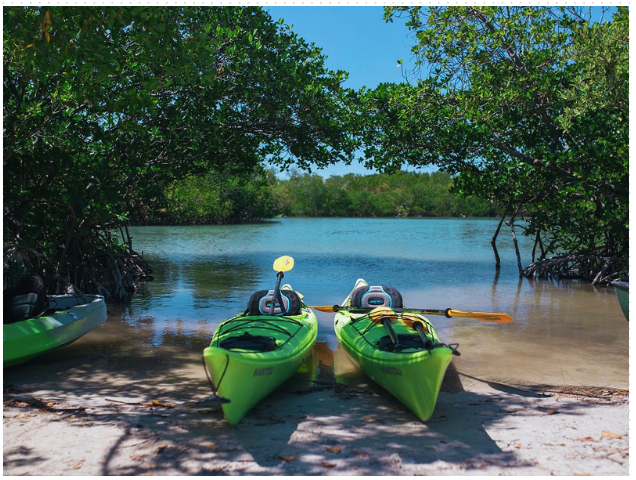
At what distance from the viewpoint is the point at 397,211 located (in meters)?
71.2

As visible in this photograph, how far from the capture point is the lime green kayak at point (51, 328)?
5414 millimetres

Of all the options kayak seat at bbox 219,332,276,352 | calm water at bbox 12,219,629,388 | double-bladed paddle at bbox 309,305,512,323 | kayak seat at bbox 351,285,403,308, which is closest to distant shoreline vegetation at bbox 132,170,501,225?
calm water at bbox 12,219,629,388

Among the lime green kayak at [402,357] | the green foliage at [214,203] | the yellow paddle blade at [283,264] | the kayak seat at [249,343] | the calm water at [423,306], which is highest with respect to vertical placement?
the green foliage at [214,203]

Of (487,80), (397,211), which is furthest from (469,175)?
(397,211)

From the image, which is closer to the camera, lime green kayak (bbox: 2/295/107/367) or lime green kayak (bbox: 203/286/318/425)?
lime green kayak (bbox: 203/286/318/425)

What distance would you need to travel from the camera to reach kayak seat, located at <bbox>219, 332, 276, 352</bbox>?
15.5ft

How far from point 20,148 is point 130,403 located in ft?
Answer: 13.5

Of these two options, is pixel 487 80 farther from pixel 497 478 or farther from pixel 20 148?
pixel 497 478

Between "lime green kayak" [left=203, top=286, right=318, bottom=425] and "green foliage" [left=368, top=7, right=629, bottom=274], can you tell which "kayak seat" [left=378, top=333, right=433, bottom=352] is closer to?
"lime green kayak" [left=203, top=286, right=318, bottom=425]

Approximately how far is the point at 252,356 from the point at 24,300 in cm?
299

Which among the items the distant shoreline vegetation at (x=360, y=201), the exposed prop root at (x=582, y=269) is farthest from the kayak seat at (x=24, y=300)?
the distant shoreline vegetation at (x=360, y=201)

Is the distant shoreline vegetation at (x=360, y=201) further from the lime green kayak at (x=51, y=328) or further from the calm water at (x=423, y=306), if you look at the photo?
the lime green kayak at (x=51, y=328)

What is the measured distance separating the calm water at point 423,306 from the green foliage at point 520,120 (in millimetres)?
1992

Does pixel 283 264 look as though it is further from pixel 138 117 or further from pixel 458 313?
pixel 138 117
